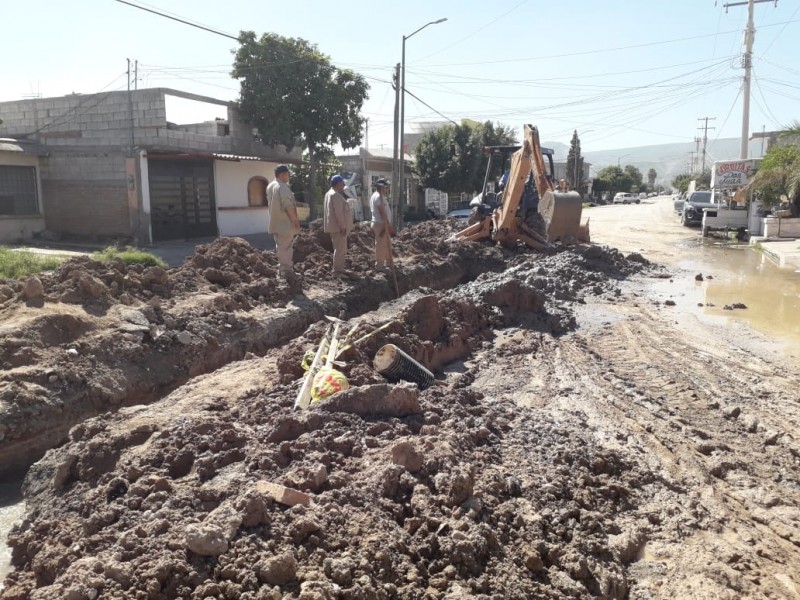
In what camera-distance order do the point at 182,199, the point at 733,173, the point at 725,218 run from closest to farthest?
the point at 182,199 → the point at 725,218 → the point at 733,173

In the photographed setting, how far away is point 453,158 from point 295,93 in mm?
14640

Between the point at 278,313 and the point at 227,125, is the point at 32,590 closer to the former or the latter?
the point at 278,313

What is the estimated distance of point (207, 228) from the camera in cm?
2188

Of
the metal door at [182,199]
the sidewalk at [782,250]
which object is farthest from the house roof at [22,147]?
the sidewalk at [782,250]

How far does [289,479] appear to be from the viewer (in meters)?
3.94

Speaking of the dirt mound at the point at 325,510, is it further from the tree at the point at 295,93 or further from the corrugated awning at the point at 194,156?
the tree at the point at 295,93

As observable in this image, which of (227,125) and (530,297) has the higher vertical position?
(227,125)

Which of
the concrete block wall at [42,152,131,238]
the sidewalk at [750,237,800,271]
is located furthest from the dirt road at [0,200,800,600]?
the concrete block wall at [42,152,131,238]

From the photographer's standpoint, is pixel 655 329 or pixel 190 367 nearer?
pixel 190 367

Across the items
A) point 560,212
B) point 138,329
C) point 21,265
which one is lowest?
point 138,329

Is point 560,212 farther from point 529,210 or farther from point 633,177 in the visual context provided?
point 633,177

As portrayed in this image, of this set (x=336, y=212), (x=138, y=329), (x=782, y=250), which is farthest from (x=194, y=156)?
(x=782, y=250)

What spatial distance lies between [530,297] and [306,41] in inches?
729

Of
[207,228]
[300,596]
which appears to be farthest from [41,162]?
[300,596]
